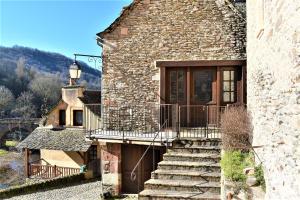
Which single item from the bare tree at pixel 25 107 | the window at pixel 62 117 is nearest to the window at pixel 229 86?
the window at pixel 62 117

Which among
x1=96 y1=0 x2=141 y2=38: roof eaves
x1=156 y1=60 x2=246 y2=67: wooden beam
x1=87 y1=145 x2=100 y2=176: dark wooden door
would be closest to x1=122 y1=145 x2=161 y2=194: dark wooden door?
x1=156 y1=60 x2=246 y2=67: wooden beam

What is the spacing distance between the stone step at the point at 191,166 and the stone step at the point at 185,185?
644 millimetres

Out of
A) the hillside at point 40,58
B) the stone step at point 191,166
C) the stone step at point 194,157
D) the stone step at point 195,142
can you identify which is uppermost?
the hillside at point 40,58

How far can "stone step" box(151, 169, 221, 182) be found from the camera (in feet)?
33.1

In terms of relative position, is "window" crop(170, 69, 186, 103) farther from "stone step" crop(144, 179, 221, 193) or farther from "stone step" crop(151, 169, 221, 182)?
"stone step" crop(144, 179, 221, 193)

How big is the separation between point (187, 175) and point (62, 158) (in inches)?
694

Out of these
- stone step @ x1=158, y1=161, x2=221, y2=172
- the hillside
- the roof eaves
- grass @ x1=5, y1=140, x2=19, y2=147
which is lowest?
grass @ x1=5, y1=140, x2=19, y2=147

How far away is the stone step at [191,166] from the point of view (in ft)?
34.7

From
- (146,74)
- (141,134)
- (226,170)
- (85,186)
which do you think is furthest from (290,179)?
(85,186)

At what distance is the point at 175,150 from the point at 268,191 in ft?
18.3

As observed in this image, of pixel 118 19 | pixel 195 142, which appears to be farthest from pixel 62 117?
pixel 195 142

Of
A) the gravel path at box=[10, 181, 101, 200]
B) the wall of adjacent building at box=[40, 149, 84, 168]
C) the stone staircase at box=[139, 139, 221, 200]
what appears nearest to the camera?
the stone staircase at box=[139, 139, 221, 200]

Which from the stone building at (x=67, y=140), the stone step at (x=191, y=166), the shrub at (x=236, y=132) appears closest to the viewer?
the shrub at (x=236, y=132)

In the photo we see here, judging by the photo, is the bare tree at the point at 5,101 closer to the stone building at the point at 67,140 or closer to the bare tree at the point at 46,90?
the bare tree at the point at 46,90
